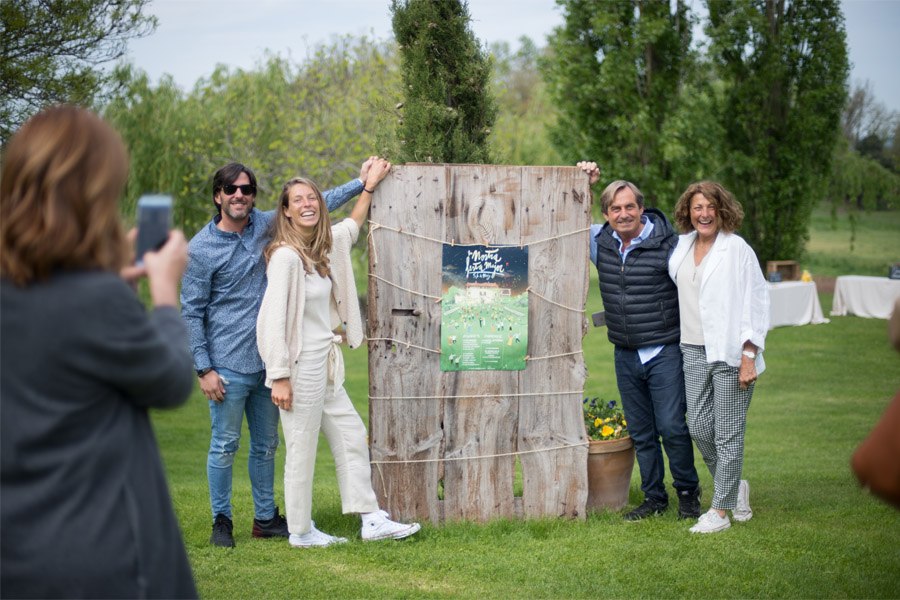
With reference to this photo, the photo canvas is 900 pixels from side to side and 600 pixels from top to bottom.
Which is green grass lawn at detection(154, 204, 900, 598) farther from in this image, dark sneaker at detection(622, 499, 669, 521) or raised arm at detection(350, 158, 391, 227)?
raised arm at detection(350, 158, 391, 227)

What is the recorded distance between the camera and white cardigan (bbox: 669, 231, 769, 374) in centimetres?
554

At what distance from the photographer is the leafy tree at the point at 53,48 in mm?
8133

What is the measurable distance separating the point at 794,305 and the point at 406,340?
1403 cm

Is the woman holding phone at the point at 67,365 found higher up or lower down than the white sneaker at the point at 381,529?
higher up

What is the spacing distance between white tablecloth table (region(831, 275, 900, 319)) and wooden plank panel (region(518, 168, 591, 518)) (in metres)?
→ 13.8

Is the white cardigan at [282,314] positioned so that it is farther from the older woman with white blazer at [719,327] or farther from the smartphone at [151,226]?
the smartphone at [151,226]

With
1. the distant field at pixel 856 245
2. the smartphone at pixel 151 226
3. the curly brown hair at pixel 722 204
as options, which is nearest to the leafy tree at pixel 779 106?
the distant field at pixel 856 245

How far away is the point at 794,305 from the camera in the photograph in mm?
18172

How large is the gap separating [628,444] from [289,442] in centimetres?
216

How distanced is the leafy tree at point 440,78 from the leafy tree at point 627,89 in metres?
14.7

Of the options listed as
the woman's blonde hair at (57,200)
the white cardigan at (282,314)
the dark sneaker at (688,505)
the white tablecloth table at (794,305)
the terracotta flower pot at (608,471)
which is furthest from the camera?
the white tablecloth table at (794,305)

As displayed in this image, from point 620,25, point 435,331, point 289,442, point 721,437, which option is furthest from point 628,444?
point 620,25

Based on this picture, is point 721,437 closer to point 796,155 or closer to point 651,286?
point 651,286

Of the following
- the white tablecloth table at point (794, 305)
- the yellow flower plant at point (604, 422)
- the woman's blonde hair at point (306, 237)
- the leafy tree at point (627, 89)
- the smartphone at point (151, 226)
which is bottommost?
the white tablecloth table at point (794, 305)
